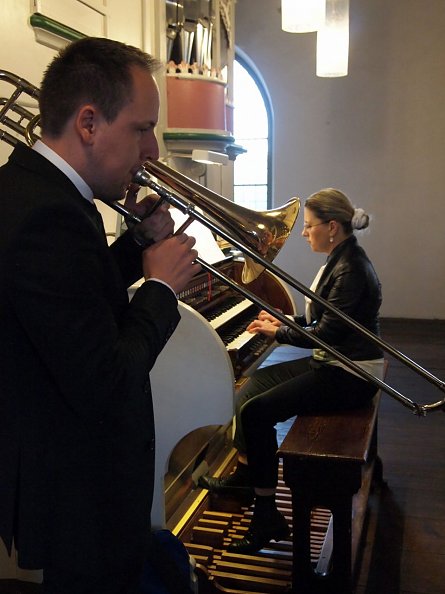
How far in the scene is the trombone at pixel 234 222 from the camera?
1.42 meters

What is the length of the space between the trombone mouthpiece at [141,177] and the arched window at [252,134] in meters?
6.03

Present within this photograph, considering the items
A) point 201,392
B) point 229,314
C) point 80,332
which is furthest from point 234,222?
point 229,314

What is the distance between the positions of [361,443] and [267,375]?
786mm

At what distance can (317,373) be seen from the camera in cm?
254

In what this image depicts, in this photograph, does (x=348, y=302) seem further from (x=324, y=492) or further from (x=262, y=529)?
(x=262, y=529)

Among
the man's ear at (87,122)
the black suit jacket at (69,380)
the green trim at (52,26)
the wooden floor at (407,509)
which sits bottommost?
the wooden floor at (407,509)

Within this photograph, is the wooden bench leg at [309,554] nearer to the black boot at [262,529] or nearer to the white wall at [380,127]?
the black boot at [262,529]

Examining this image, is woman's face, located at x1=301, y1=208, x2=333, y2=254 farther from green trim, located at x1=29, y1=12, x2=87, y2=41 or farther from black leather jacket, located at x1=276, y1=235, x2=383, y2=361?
green trim, located at x1=29, y1=12, x2=87, y2=41

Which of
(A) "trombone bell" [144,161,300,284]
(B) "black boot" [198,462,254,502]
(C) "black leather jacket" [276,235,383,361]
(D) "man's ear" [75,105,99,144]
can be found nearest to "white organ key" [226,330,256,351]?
(C) "black leather jacket" [276,235,383,361]

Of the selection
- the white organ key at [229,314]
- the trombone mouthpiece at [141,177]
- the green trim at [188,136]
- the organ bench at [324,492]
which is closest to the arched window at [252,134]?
the green trim at [188,136]

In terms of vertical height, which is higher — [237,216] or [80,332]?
[237,216]

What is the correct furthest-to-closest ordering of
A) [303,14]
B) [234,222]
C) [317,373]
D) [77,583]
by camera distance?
[303,14]
[317,373]
[234,222]
[77,583]

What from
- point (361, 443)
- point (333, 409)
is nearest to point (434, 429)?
point (333, 409)

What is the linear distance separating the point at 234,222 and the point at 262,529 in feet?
4.15
